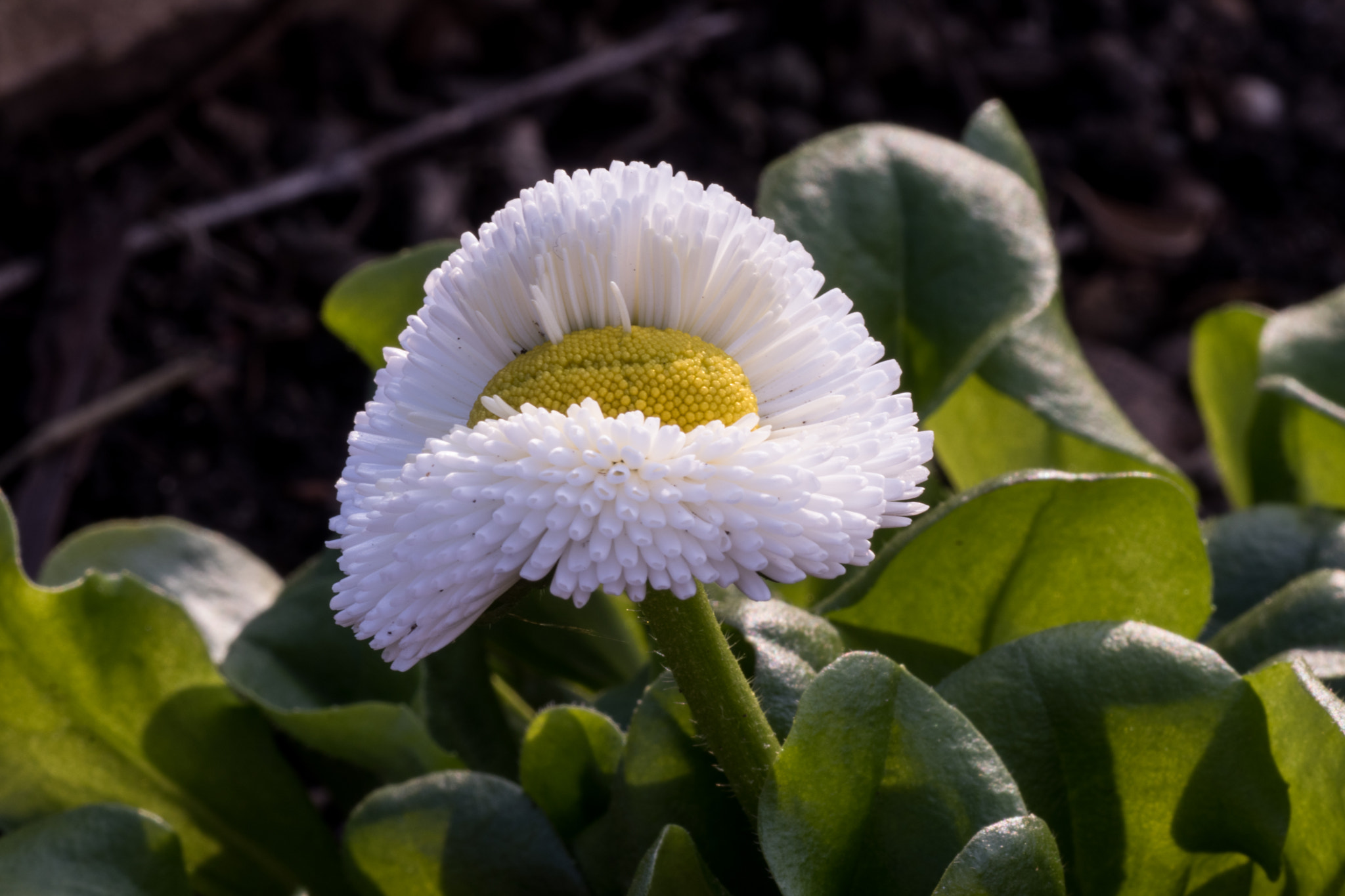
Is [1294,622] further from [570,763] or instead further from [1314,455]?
[570,763]

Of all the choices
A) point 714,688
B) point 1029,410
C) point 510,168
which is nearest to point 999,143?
point 1029,410

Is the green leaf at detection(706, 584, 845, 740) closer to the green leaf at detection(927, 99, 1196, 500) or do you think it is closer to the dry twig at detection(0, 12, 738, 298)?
the green leaf at detection(927, 99, 1196, 500)

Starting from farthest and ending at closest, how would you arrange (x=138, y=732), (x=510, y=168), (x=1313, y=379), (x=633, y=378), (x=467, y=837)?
(x=510, y=168), (x=1313, y=379), (x=138, y=732), (x=467, y=837), (x=633, y=378)

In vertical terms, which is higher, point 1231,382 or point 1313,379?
point 1313,379

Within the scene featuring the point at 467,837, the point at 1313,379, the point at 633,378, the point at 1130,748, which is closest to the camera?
the point at 633,378

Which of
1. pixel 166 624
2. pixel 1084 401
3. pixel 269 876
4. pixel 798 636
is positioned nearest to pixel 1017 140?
pixel 1084 401

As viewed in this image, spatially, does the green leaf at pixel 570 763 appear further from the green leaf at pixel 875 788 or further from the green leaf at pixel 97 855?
the green leaf at pixel 97 855

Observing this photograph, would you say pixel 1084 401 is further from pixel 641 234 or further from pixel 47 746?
pixel 47 746
